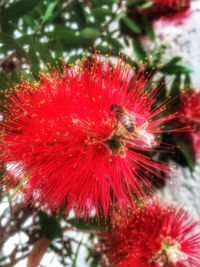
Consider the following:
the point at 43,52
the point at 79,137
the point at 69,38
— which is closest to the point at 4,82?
the point at 43,52

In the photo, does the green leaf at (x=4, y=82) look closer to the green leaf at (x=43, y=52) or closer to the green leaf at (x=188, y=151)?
the green leaf at (x=43, y=52)

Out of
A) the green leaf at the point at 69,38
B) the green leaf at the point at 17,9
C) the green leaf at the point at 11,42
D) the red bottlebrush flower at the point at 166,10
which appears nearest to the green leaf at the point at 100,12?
the red bottlebrush flower at the point at 166,10

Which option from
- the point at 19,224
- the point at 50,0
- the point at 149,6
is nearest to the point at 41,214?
the point at 19,224

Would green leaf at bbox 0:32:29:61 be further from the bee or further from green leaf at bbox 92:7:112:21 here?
green leaf at bbox 92:7:112:21

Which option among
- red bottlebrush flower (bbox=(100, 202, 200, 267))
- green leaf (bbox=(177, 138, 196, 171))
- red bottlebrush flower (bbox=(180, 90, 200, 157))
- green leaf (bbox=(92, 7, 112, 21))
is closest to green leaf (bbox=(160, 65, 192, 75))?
red bottlebrush flower (bbox=(180, 90, 200, 157))

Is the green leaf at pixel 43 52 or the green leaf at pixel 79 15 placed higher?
the green leaf at pixel 79 15

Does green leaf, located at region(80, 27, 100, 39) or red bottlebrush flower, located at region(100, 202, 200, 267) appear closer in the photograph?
red bottlebrush flower, located at region(100, 202, 200, 267)

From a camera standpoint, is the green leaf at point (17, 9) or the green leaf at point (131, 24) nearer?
the green leaf at point (17, 9)
